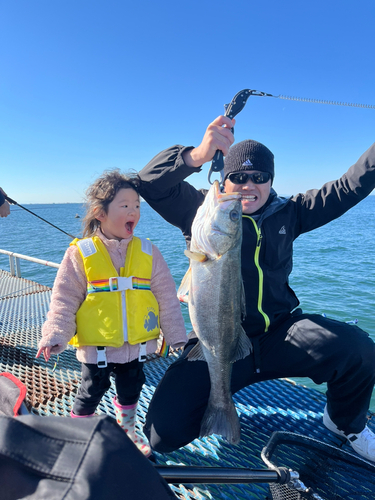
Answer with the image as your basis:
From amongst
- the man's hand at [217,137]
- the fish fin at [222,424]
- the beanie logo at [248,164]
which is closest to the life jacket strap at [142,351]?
the fish fin at [222,424]

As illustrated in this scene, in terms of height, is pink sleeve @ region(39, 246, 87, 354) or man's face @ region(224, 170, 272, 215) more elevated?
man's face @ region(224, 170, 272, 215)

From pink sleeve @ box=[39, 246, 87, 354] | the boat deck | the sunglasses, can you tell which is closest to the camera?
pink sleeve @ box=[39, 246, 87, 354]

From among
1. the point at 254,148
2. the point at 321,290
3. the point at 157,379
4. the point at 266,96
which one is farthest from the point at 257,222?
the point at 321,290

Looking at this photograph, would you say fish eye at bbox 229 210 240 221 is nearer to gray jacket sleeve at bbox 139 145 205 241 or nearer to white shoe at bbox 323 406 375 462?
gray jacket sleeve at bbox 139 145 205 241

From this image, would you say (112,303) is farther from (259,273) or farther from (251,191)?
(251,191)

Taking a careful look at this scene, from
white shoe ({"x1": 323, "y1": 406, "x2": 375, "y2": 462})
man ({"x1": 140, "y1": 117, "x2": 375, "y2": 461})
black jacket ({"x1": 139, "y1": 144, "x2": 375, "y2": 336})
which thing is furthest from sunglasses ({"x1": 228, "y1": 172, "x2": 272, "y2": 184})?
white shoe ({"x1": 323, "y1": 406, "x2": 375, "y2": 462})

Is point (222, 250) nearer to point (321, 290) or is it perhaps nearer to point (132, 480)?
point (132, 480)

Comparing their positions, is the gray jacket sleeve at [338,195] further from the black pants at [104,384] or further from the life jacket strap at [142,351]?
the black pants at [104,384]

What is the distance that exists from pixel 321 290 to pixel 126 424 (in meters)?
10.8

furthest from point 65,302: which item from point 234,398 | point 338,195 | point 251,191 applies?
point 338,195

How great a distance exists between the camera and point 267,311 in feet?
9.70

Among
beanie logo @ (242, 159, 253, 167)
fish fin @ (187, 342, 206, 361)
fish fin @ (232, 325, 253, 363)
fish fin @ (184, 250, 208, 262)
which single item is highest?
beanie logo @ (242, 159, 253, 167)

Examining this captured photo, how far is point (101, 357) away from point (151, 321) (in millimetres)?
495

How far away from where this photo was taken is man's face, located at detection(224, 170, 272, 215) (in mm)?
3024
